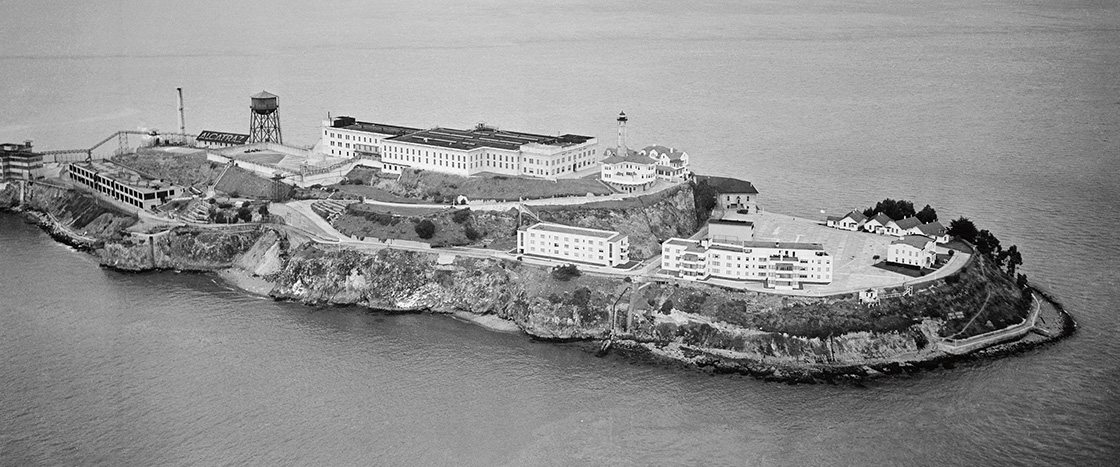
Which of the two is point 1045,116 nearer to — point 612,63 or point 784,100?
point 784,100

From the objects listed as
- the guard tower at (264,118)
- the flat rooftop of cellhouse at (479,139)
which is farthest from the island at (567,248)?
the guard tower at (264,118)

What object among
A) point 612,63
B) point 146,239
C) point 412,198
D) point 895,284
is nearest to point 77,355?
point 146,239

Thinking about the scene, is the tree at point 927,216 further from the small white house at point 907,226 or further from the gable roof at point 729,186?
the gable roof at point 729,186

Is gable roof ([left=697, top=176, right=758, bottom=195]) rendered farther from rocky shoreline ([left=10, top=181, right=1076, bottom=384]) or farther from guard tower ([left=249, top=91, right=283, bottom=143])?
guard tower ([left=249, top=91, right=283, bottom=143])

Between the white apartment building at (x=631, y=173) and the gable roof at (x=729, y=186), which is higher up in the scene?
the white apartment building at (x=631, y=173)

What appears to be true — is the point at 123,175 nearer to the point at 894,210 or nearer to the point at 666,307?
the point at 666,307

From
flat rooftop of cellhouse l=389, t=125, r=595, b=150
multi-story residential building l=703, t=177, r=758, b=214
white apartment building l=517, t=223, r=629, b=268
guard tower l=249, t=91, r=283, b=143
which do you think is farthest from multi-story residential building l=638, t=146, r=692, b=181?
guard tower l=249, t=91, r=283, b=143

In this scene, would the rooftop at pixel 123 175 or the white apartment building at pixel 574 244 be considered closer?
the white apartment building at pixel 574 244
